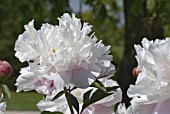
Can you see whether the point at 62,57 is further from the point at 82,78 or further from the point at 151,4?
the point at 151,4

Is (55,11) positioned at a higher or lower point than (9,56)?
lower

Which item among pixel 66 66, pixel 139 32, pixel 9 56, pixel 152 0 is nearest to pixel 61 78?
pixel 66 66

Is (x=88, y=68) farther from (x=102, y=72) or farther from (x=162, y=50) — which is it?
(x=162, y=50)

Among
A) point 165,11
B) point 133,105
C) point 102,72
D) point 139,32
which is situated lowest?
point 133,105

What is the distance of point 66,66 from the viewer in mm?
1081

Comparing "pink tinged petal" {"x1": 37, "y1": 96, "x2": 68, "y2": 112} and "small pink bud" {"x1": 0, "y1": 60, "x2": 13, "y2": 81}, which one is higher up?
"small pink bud" {"x1": 0, "y1": 60, "x2": 13, "y2": 81}

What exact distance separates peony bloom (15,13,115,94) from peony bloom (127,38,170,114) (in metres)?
0.14

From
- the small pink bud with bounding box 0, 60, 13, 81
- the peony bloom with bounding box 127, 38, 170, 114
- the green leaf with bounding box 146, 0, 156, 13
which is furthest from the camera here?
the green leaf with bounding box 146, 0, 156, 13

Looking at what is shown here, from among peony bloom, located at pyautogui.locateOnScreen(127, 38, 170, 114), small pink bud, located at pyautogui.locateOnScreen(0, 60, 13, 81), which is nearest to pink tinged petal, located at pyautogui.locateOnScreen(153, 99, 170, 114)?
peony bloom, located at pyautogui.locateOnScreen(127, 38, 170, 114)

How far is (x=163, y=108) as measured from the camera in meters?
0.97

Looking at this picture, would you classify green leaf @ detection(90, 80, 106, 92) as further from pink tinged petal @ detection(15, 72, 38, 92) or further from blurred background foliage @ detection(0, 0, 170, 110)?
blurred background foliage @ detection(0, 0, 170, 110)

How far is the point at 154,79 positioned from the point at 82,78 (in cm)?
17

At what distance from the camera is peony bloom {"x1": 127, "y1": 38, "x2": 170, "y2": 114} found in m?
0.95

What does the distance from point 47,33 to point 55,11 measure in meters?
2.82
